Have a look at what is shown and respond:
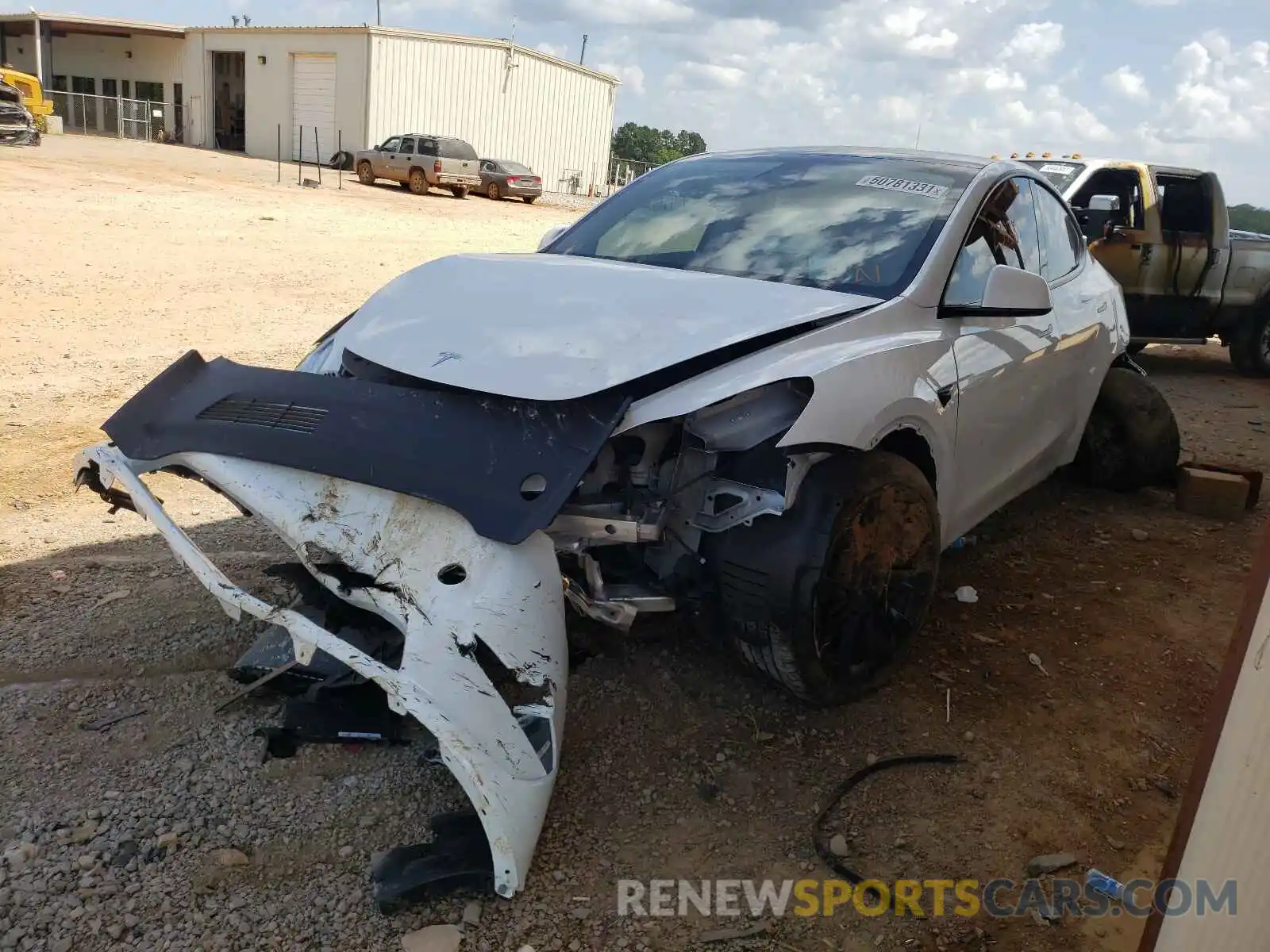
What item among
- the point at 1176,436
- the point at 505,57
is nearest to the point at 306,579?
the point at 1176,436

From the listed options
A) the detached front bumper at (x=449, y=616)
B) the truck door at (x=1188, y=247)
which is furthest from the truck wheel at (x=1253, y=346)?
the detached front bumper at (x=449, y=616)

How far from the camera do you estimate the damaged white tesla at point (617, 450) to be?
245cm

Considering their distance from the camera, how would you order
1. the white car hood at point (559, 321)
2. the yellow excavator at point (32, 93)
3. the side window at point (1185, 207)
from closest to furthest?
1. the white car hood at point (559, 321)
2. the side window at point (1185, 207)
3. the yellow excavator at point (32, 93)

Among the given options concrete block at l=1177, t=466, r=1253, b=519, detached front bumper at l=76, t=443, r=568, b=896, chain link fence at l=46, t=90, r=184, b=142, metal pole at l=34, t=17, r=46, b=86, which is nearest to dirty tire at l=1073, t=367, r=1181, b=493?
concrete block at l=1177, t=466, r=1253, b=519

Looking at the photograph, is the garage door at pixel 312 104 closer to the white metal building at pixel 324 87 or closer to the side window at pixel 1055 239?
the white metal building at pixel 324 87

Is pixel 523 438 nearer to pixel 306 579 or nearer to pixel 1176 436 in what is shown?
pixel 306 579

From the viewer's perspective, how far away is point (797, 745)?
3.16 m

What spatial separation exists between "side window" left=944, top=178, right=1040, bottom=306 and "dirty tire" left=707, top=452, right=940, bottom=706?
31.2 inches

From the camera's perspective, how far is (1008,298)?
3449 mm

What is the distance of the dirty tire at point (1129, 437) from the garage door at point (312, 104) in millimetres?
30242

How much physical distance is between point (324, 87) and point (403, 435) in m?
33.2

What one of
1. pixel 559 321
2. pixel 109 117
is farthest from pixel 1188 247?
pixel 109 117

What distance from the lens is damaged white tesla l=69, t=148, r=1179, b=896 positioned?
2.45 metres

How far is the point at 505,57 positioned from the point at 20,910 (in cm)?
3387
